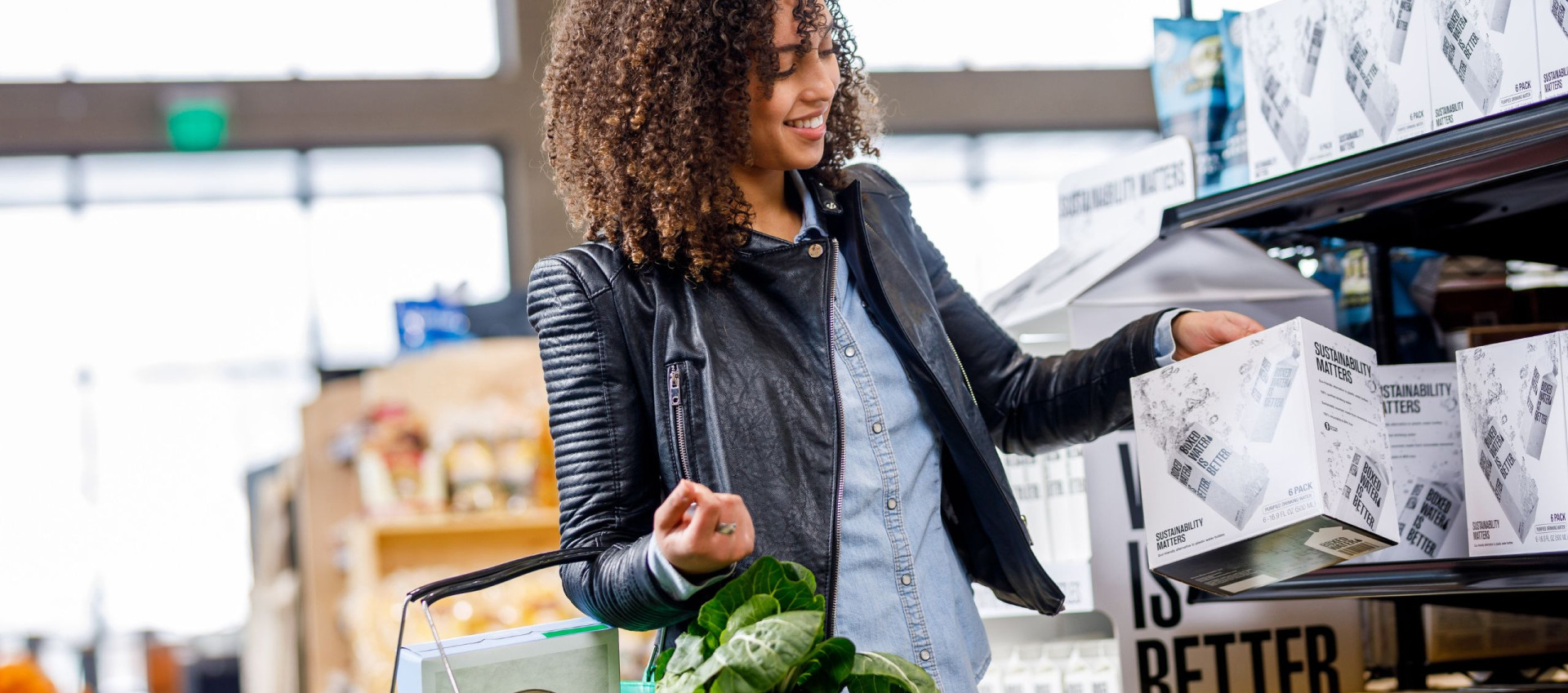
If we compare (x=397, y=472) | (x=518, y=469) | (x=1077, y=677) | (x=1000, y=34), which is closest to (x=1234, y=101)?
(x=1077, y=677)

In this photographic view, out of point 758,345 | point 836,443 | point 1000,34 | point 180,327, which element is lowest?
point 836,443

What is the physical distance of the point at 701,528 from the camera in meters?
1.05

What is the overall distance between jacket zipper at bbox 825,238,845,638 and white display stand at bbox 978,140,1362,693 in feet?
2.06

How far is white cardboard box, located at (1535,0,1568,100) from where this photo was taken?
1318mm

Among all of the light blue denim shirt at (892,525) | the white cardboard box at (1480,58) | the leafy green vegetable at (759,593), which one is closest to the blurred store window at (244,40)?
the light blue denim shirt at (892,525)

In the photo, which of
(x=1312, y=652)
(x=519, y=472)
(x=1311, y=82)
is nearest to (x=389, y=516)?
(x=519, y=472)

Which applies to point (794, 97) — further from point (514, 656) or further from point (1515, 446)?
point (1515, 446)

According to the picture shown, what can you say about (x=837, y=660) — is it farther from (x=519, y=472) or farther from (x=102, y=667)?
(x=102, y=667)

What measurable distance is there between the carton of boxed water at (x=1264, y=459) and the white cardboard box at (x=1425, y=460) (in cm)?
23

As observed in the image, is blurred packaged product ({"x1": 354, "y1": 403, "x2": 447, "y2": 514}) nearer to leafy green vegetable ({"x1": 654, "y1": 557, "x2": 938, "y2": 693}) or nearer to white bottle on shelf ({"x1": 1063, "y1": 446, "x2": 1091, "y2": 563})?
white bottle on shelf ({"x1": 1063, "y1": 446, "x2": 1091, "y2": 563})

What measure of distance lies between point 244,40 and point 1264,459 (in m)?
7.77

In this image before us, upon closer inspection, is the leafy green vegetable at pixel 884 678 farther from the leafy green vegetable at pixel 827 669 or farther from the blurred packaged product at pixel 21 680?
the blurred packaged product at pixel 21 680

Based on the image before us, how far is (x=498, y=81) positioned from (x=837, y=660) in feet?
24.7

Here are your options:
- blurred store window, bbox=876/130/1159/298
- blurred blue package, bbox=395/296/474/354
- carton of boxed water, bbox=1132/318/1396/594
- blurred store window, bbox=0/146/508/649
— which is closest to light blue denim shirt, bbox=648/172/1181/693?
carton of boxed water, bbox=1132/318/1396/594
